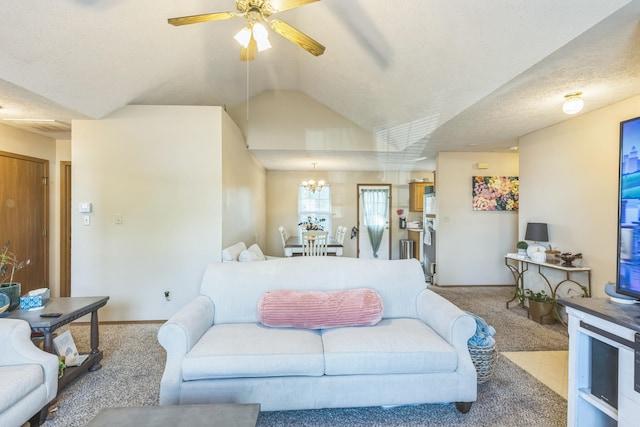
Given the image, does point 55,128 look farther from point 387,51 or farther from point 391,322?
point 391,322

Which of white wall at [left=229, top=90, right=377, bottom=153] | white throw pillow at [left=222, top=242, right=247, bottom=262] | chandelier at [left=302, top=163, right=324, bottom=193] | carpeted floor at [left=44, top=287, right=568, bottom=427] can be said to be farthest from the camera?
chandelier at [left=302, top=163, right=324, bottom=193]

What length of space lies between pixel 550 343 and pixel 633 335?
205 cm

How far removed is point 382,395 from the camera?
1.81m

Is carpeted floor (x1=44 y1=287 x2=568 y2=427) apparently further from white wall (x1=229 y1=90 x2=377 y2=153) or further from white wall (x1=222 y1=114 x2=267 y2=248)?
white wall (x1=229 y1=90 x2=377 y2=153)

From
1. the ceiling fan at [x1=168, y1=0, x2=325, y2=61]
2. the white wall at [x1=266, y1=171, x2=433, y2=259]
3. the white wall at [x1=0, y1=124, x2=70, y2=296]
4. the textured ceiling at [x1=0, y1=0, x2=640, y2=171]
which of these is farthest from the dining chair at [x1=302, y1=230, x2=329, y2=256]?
the white wall at [x1=0, y1=124, x2=70, y2=296]

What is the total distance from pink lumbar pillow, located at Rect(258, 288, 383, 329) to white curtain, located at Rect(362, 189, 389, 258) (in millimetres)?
2619

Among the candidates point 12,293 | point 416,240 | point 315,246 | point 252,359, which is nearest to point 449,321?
point 252,359

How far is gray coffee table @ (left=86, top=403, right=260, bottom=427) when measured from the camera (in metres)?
1.26

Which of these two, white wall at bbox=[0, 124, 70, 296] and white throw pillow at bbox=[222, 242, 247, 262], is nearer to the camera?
white throw pillow at bbox=[222, 242, 247, 262]

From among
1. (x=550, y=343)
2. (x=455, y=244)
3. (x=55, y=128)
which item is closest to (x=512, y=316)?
(x=550, y=343)

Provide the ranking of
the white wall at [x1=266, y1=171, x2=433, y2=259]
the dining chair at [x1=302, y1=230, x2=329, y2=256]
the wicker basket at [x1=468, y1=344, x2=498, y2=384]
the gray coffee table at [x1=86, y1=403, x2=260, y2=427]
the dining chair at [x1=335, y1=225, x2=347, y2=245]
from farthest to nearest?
the dining chair at [x1=335, y1=225, x2=347, y2=245]
the white wall at [x1=266, y1=171, x2=433, y2=259]
the dining chair at [x1=302, y1=230, x2=329, y2=256]
the wicker basket at [x1=468, y1=344, x2=498, y2=384]
the gray coffee table at [x1=86, y1=403, x2=260, y2=427]

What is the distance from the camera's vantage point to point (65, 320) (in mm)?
2137

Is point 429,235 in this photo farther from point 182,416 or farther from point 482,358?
point 182,416

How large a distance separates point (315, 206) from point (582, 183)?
4581 millimetres
